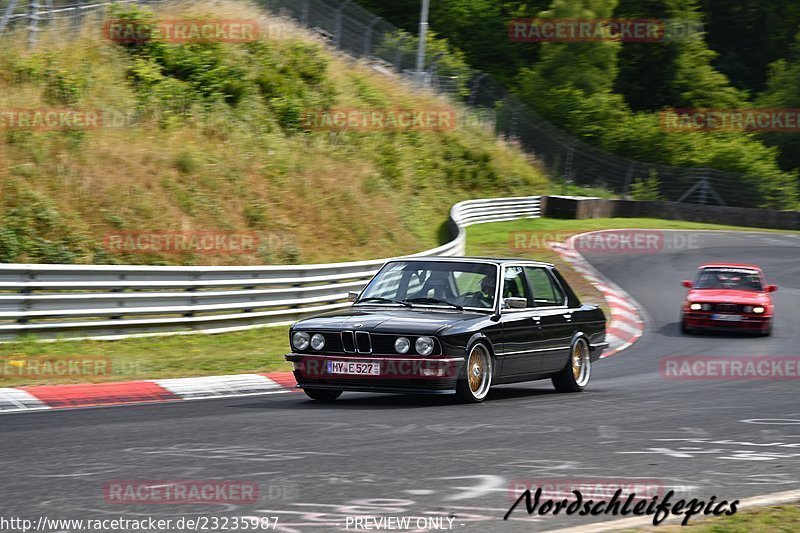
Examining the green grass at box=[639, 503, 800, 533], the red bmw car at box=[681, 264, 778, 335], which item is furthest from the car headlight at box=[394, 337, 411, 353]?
the red bmw car at box=[681, 264, 778, 335]

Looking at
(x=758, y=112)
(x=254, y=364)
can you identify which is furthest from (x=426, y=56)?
(x=254, y=364)

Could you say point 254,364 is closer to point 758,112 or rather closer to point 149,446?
point 149,446

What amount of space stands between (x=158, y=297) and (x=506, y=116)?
117 ft

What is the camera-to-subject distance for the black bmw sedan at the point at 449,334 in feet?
32.3

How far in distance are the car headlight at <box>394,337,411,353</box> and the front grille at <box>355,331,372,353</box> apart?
0.83 ft

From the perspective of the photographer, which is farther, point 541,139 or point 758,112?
point 758,112

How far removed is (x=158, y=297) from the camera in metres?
15.3

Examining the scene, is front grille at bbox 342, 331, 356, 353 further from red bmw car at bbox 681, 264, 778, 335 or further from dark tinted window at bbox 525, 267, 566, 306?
red bmw car at bbox 681, 264, 778, 335

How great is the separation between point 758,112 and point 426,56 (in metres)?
25.4

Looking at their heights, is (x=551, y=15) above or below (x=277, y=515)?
above

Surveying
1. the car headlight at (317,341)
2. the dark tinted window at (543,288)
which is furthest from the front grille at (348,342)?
the dark tinted window at (543,288)

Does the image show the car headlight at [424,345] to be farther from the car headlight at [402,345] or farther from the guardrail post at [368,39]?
the guardrail post at [368,39]

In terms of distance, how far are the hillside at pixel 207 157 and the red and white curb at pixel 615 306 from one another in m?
4.26

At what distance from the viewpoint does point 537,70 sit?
62438 millimetres
